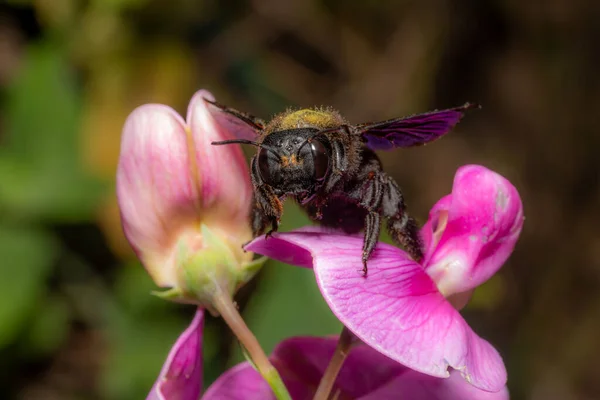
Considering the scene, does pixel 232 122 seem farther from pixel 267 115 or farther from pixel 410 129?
pixel 267 115

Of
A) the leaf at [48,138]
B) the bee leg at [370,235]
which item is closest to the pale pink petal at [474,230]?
the bee leg at [370,235]

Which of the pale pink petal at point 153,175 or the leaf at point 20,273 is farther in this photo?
the leaf at point 20,273

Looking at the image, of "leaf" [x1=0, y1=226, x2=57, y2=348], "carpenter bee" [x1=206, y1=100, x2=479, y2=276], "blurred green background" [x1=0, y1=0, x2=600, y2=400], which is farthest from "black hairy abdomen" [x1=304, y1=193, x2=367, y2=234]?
"leaf" [x1=0, y1=226, x2=57, y2=348]

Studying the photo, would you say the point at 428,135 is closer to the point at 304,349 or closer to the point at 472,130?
the point at 304,349

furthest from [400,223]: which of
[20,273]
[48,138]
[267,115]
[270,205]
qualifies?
[267,115]

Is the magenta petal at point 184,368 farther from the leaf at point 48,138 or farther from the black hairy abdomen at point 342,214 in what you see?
the leaf at point 48,138

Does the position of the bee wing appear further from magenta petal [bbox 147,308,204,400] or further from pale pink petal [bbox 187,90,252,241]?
magenta petal [bbox 147,308,204,400]

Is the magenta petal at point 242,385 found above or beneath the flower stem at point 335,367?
beneath
